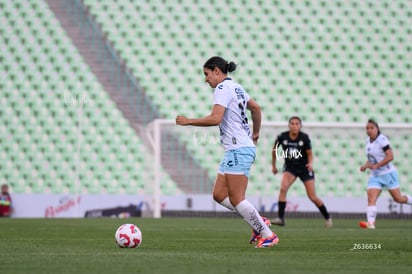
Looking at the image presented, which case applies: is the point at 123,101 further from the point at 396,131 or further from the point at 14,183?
the point at 396,131

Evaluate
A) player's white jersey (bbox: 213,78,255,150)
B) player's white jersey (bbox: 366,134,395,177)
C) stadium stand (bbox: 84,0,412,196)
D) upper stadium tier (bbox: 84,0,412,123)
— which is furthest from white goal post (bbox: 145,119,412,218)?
player's white jersey (bbox: 213,78,255,150)

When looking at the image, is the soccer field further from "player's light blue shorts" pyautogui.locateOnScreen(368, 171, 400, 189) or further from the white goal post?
the white goal post

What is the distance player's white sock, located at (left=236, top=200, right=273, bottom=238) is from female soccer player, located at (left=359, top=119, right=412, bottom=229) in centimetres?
587

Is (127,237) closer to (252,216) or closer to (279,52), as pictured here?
(252,216)

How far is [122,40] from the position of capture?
22469 mm

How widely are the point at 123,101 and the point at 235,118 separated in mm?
13942

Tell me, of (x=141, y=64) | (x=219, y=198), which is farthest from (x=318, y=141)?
(x=219, y=198)

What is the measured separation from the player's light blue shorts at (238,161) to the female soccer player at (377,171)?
5972 mm

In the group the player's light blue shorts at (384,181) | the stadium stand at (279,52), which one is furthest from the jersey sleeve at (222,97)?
the stadium stand at (279,52)

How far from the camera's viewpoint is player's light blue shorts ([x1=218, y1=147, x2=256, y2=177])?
25.6ft

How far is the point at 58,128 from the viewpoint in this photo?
69.9 ft

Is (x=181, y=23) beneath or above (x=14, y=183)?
above

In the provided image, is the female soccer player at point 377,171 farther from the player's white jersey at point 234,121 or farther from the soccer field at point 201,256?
the player's white jersey at point 234,121

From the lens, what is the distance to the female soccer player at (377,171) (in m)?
13.4
